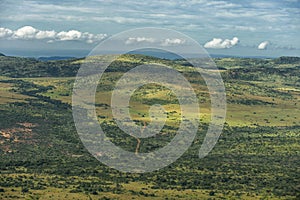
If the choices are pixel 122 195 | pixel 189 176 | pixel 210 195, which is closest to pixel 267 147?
pixel 189 176

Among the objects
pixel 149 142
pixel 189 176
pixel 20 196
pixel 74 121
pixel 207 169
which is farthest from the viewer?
pixel 74 121

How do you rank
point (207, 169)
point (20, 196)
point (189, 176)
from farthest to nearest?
1. point (207, 169)
2. point (189, 176)
3. point (20, 196)

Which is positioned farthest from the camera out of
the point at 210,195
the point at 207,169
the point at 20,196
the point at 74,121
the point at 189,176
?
the point at 74,121

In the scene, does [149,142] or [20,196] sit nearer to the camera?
[20,196]

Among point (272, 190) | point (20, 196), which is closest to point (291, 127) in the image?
point (272, 190)

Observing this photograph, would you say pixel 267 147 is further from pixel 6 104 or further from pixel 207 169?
pixel 6 104

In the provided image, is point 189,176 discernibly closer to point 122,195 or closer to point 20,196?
point 122,195

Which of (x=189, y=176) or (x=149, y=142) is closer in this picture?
(x=189, y=176)

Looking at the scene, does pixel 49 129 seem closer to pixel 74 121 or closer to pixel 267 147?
pixel 74 121
